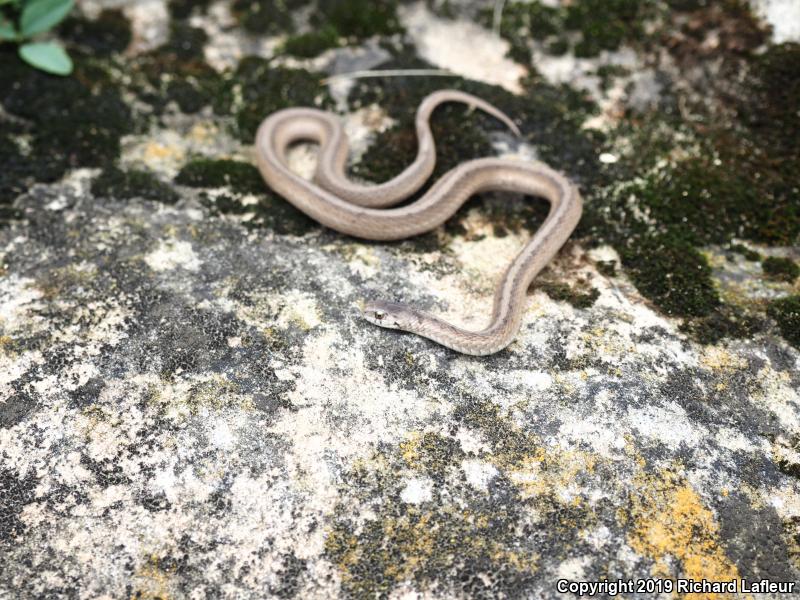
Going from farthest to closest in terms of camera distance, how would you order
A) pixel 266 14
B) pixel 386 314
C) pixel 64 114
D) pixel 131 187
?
1. pixel 266 14
2. pixel 64 114
3. pixel 131 187
4. pixel 386 314

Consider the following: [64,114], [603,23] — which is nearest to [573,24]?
[603,23]

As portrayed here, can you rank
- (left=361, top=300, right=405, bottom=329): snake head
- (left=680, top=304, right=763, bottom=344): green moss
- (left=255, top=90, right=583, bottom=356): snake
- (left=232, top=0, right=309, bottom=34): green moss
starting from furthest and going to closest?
(left=232, top=0, right=309, bottom=34): green moss, (left=255, top=90, right=583, bottom=356): snake, (left=680, top=304, right=763, bottom=344): green moss, (left=361, top=300, right=405, bottom=329): snake head

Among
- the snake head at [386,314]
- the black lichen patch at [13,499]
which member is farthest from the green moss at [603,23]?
the black lichen patch at [13,499]

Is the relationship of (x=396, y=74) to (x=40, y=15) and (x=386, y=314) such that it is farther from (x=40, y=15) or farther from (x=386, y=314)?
(x=40, y=15)

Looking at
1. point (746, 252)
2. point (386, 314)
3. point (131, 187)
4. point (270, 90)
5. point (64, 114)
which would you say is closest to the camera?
point (386, 314)

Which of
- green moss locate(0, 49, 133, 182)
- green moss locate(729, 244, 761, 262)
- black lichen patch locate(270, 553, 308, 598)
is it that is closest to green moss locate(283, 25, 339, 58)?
green moss locate(0, 49, 133, 182)

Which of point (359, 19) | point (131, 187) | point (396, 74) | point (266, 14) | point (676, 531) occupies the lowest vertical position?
point (131, 187)

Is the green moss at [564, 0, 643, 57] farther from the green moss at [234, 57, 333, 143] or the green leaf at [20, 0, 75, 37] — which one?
the green leaf at [20, 0, 75, 37]
